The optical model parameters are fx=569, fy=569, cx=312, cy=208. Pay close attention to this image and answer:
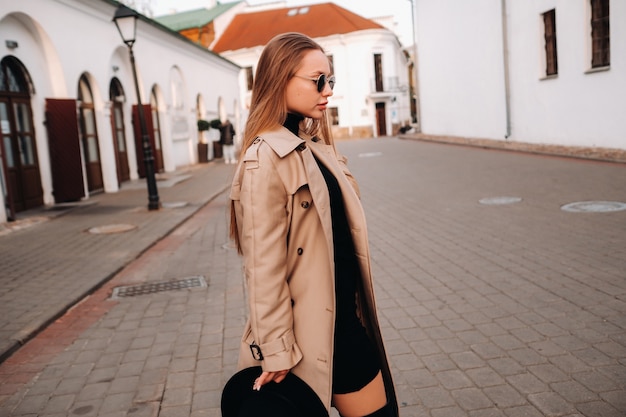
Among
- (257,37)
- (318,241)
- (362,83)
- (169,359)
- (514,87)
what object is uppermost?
(257,37)

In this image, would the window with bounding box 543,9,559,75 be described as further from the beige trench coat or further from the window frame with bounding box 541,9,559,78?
the beige trench coat

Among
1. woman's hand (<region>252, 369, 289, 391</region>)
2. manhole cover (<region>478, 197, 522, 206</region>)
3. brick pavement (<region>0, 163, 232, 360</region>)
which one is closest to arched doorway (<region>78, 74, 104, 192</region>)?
brick pavement (<region>0, 163, 232, 360</region>)

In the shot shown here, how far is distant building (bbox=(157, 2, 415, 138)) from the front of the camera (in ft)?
161

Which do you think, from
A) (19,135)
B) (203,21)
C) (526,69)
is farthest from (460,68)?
(203,21)

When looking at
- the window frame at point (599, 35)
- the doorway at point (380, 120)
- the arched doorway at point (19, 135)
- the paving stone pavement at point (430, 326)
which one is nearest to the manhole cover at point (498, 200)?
the paving stone pavement at point (430, 326)

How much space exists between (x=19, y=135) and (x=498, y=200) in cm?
1033

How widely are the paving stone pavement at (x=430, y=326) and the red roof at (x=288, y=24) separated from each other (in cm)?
4421

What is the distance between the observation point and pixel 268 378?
6.02ft

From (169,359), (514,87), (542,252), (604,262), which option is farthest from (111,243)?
(514,87)

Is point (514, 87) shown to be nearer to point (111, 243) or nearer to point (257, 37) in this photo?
point (111, 243)

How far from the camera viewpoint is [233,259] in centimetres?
760

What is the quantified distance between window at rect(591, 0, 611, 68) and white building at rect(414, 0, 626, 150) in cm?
3

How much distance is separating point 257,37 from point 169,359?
1978 inches

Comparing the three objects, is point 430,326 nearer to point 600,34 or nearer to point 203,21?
point 600,34
